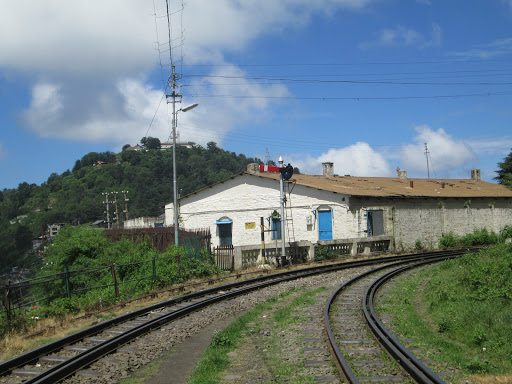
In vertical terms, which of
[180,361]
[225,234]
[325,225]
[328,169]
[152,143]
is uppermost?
[152,143]

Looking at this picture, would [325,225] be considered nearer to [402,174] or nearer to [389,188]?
[389,188]

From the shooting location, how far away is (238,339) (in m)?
8.98

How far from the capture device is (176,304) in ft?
42.4

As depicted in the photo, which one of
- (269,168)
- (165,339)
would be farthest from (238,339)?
(269,168)

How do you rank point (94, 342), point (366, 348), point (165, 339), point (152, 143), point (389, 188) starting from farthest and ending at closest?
point (152, 143) < point (389, 188) < point (165, 339) < point (94, 342) < point (366, 348)

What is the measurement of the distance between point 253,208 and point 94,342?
2371cm

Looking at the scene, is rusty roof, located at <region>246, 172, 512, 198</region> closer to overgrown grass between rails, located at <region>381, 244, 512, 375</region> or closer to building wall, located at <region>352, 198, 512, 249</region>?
building wall, located at <region>352, 198, 512, 249</region>

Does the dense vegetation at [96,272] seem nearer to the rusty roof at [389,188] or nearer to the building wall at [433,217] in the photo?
the rusty roof at [389,188]

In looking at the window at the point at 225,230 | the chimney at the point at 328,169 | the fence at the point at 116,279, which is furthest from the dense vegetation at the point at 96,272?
the chimney at the point at 328,169

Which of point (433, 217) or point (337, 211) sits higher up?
point (337, 211)

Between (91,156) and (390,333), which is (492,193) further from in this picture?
(91,156)

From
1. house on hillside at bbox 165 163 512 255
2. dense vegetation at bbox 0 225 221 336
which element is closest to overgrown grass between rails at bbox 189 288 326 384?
dense vegetation at bbox 0 225 221 336

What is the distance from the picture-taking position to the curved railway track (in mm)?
7055

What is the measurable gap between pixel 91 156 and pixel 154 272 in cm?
13532
